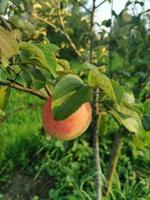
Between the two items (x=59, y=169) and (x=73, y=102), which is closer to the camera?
(x=73, y=102)

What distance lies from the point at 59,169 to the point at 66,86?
6.05 feet

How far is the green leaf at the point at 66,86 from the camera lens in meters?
1.33

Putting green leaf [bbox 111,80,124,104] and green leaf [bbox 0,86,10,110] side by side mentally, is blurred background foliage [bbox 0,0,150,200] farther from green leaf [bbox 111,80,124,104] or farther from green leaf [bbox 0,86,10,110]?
green leaf [bbox 111,80,124,104]

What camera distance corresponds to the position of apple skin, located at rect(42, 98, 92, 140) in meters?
1.69

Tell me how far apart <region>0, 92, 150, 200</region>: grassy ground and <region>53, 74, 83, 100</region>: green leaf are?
143cm

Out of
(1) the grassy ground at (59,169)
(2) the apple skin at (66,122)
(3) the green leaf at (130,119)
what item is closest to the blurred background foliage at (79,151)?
(1) the grassy ground at (59,169)

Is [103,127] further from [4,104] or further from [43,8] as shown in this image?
[43,8]

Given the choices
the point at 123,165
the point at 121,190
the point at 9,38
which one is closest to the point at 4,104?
the point at 9,38

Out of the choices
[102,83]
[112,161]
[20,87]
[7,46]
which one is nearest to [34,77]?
[20,87]

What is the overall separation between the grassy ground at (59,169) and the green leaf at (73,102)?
1346 mm

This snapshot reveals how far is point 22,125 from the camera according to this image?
383cm

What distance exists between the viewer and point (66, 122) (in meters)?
1.72

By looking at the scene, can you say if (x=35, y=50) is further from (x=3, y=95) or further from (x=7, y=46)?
(x=3, y=95)

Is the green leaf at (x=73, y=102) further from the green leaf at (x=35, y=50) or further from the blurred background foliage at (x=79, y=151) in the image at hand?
the blurred background foliage at (x=79, y=151)
